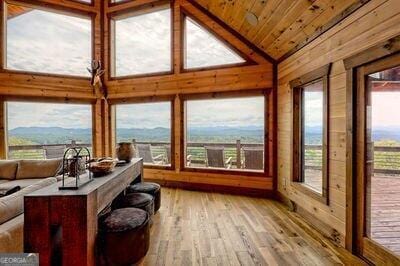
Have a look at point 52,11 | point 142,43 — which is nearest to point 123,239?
point 142,43

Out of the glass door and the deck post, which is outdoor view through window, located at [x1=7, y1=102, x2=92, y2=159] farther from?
the glass door

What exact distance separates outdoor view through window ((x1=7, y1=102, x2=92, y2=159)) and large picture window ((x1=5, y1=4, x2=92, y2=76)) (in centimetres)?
86

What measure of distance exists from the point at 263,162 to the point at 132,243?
3.33 meters

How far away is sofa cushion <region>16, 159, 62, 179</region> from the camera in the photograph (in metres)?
4.41

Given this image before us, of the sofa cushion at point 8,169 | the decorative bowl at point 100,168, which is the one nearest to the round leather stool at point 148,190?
the decorative bowl at point 100,168

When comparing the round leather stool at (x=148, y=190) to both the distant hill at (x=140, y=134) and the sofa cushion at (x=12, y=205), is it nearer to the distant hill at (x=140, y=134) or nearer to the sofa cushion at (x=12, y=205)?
the sofa cushion at (x=12, y=205)

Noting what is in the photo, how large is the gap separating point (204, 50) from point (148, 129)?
2322 millimetres

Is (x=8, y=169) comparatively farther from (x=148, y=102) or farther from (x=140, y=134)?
(x=148, y=102)

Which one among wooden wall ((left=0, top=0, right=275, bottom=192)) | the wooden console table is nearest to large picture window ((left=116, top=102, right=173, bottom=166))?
wooden wall ((left=0, top=0, right=275, bottom=192))

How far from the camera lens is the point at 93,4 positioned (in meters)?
6.10

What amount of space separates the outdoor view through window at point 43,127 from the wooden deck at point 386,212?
5899mm

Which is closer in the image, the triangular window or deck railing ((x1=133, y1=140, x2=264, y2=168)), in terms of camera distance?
the triangular window

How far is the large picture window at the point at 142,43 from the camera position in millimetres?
5801

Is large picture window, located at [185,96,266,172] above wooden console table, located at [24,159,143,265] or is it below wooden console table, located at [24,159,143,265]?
above
